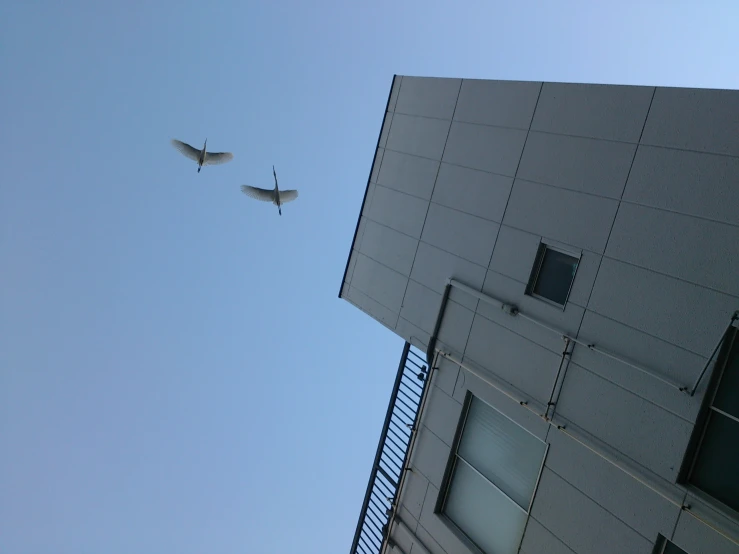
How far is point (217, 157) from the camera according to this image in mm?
24359

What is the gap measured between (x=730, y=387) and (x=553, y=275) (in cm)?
301

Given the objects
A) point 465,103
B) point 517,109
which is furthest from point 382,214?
point 517,109

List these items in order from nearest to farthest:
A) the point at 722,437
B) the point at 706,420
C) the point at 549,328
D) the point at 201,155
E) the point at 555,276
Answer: the point at 722,437
the point at 706,420
the point at 549,328
the point at 555,276
the point at 201,155

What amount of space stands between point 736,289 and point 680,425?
1.64 metres

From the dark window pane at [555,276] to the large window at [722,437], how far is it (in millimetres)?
2451

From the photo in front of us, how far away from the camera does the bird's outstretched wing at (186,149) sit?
23.8 meters

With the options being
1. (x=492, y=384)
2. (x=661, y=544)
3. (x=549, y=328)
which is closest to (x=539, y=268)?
(x=549, y=328)

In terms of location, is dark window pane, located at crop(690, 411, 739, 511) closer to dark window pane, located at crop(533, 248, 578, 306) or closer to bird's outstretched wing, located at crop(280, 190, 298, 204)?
dark window pane, located at crop(533, 248, 578, 306)

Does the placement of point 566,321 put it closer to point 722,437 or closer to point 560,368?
point 560,368

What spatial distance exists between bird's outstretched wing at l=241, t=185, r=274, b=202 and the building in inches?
464

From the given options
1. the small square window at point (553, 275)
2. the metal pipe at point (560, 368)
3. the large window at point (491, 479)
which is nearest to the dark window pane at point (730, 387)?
the metal pipe at point (560, 368)

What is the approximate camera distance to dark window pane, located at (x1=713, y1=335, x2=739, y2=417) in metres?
6.11

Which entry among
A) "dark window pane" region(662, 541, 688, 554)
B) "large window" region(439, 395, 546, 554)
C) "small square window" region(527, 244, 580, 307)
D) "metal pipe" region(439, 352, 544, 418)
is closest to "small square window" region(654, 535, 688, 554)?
"dark window pane" region(662, 541, 688, 554)

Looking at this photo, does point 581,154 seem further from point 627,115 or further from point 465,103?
point 465,103
